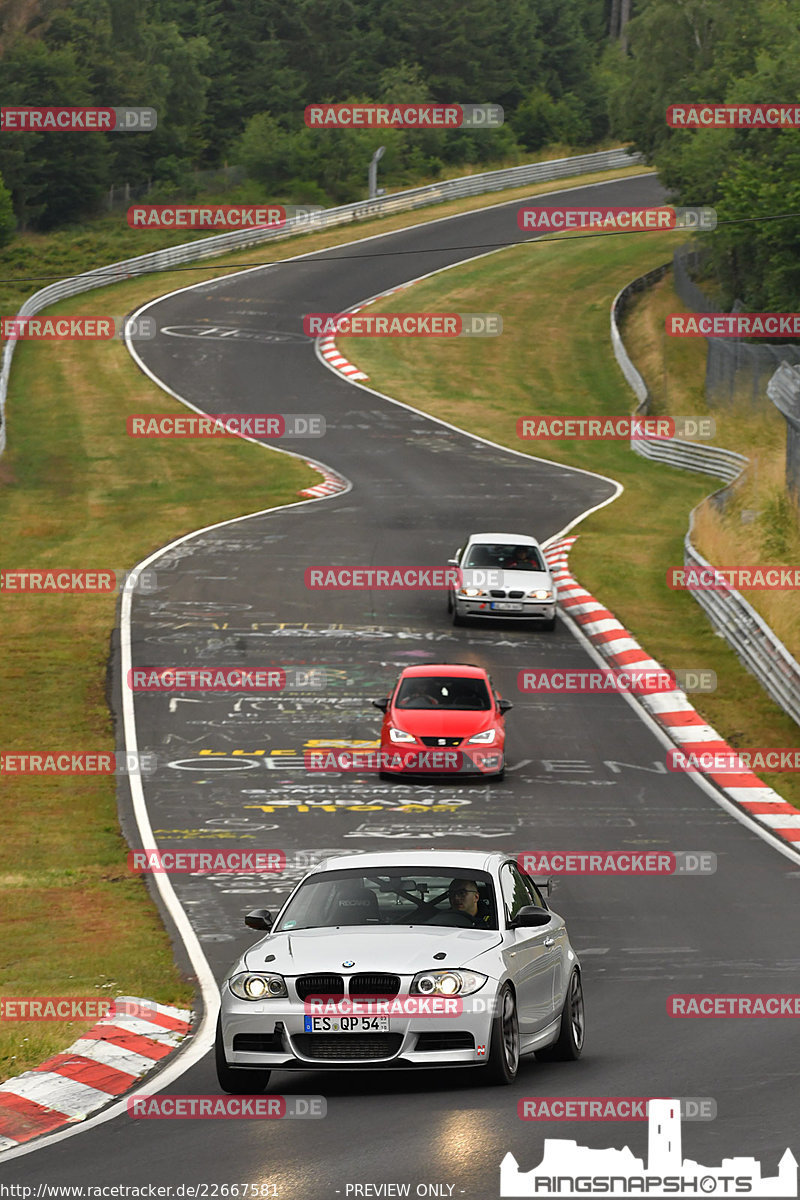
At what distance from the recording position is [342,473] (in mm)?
46812

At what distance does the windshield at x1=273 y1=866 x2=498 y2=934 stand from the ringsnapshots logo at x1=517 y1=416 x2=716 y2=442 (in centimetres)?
4224

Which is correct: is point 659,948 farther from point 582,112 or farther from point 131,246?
point 582,112

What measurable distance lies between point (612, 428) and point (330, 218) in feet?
102

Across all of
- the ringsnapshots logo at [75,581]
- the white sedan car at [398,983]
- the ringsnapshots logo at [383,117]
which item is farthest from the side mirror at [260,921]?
the ringsnapshots logo at [383,117]

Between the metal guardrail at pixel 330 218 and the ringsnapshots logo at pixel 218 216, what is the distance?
0.22 meters

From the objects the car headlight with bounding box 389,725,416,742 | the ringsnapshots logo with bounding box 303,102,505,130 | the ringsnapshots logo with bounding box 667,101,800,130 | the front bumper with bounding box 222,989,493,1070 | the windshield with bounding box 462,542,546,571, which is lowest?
the windshield with bounding box 462,542,546,571

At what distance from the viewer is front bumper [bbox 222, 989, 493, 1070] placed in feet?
31.0

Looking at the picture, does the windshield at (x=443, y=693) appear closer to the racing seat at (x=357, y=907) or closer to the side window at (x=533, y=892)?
the side window at (x=533, y=892)

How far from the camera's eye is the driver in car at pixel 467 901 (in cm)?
1053

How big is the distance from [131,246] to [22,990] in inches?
2613

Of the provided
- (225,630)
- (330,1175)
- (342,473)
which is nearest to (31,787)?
(225,630)

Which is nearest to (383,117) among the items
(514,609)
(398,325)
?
(398,325)

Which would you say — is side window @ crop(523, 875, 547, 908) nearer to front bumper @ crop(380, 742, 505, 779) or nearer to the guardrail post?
front bumper @ crop(380, 742, 505, 779)

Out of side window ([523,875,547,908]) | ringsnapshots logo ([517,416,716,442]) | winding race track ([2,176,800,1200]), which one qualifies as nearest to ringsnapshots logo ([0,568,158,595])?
winding race track ([2,176,800,1200])
